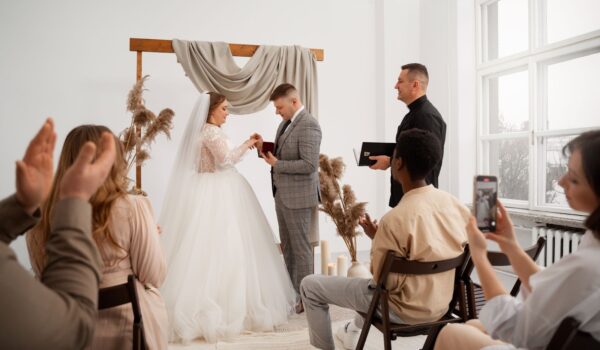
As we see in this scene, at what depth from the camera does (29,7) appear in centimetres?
444

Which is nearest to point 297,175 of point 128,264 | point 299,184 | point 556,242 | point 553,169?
point 299,184

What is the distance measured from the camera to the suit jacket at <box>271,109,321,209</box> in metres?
3.37

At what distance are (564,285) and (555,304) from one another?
0.18 feet

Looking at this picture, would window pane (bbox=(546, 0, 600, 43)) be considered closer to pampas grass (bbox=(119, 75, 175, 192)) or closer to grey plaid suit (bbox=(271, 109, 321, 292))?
grey plaid suit (bbox=(271, 109, 321, 292))

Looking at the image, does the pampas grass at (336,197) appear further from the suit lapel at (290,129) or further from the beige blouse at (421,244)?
the beige blouse at (421,244)

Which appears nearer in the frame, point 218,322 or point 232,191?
point 218,322

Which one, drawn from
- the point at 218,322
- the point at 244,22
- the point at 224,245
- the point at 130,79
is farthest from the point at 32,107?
the point at 218,322

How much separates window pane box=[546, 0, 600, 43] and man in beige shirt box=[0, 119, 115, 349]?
396cm

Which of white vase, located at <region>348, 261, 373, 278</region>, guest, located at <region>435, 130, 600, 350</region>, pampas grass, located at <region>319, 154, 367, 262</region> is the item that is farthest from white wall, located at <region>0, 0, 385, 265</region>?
guest, located at <region>435, 130, 600, 350</region>

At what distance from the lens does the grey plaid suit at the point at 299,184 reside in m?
3.38

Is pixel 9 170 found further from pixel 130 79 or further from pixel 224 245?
pixel 224 245

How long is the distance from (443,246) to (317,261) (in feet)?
11.4

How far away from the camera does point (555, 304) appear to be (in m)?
1.01

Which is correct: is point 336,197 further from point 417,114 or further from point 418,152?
point 418,152
